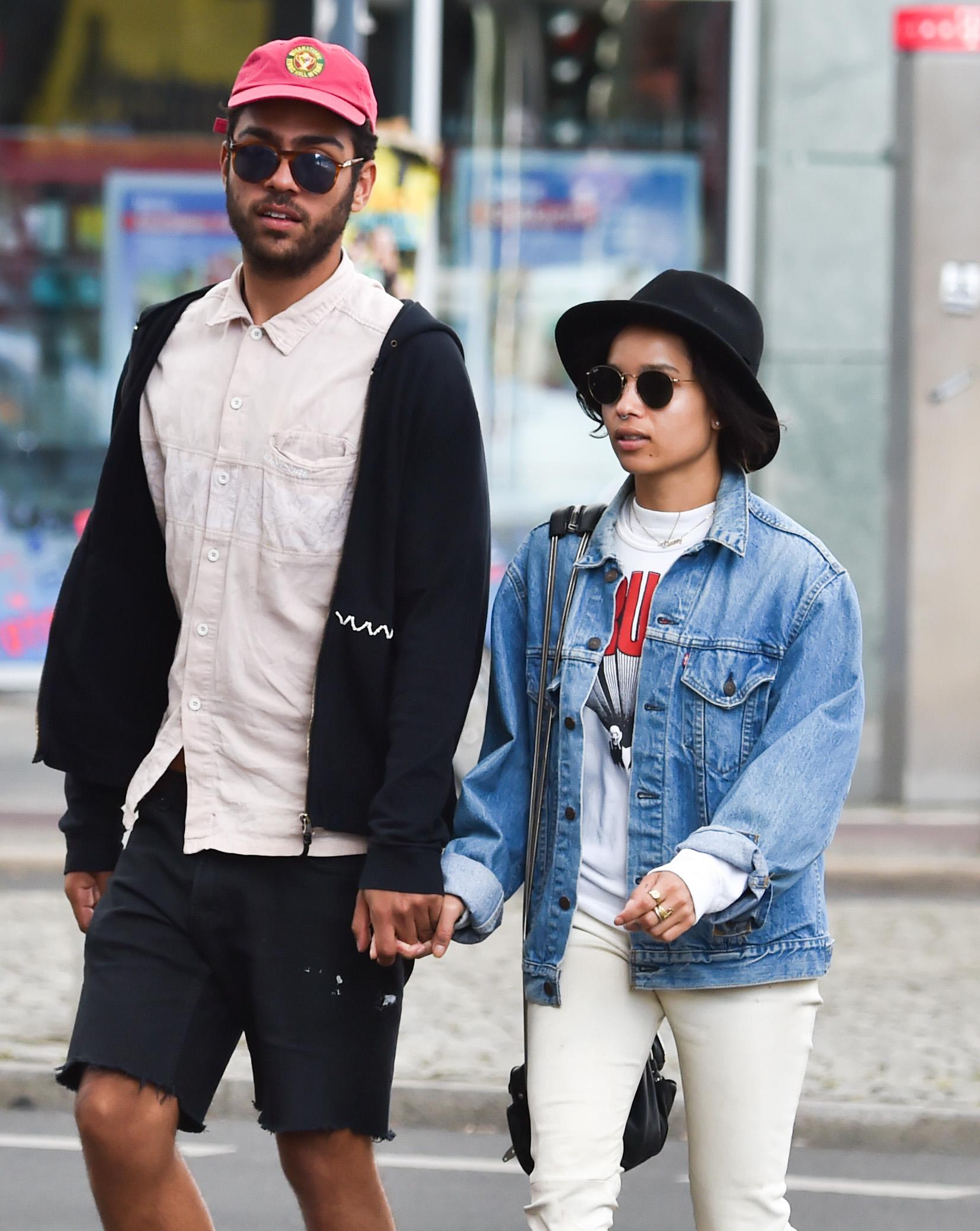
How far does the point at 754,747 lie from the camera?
130 inches

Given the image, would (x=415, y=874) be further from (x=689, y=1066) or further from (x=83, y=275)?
(x=83, y=275)

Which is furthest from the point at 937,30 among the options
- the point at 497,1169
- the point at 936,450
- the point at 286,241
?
the point at 286,241

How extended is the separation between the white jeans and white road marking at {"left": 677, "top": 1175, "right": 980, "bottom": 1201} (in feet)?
6.71

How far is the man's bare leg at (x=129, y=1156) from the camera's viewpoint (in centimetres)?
321

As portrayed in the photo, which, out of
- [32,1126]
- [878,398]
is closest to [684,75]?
[878,398]

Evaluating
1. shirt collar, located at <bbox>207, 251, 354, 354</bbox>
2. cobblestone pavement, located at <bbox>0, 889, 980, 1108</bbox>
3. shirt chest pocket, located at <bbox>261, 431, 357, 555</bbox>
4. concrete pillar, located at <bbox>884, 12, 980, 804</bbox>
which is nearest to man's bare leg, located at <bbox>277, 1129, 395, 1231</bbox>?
shirt chest pocket, located at <bbox>261, 431, 357, 555</bbox>

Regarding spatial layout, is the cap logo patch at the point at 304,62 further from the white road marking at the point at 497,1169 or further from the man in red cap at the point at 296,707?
the white road marking at the point at 497,1169

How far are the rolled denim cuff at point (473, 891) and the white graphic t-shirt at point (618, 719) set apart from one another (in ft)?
0.46

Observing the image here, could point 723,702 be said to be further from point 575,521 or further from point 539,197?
point 539,197

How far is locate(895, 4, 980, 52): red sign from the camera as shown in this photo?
33.6ft

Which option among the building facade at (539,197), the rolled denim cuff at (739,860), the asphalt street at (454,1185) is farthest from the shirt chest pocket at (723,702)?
the building facade at (539,197)

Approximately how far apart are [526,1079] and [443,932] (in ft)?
0.99

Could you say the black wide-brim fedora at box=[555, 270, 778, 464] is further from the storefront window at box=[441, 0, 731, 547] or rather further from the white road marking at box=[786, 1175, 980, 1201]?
the storefront window at box=[441, 0, 731, 547]

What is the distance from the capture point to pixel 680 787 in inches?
130
